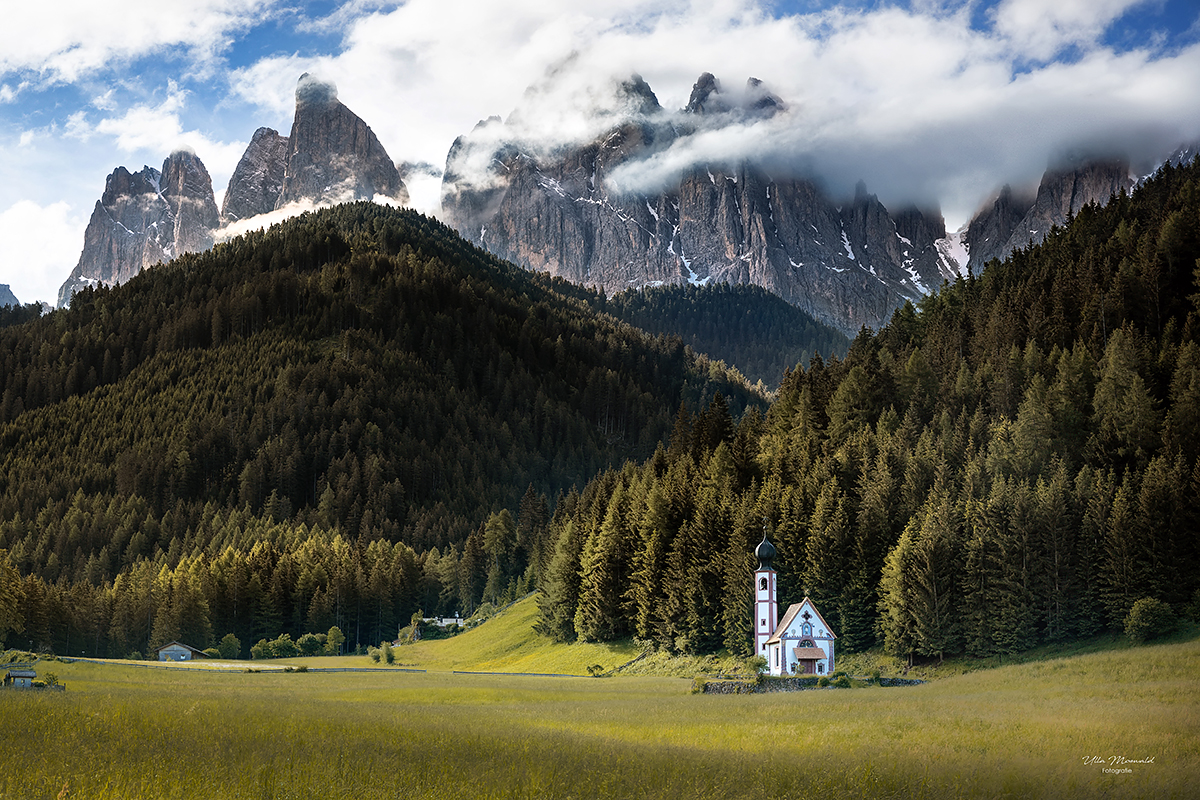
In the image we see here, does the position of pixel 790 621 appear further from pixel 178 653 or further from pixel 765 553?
pixel 178 653

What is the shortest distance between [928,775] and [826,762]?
10.1 ft

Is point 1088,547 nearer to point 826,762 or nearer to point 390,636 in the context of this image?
point 826,762

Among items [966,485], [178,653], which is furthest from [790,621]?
[178,653]

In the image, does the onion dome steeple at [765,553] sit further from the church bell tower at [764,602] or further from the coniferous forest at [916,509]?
the coniferous forest at [916,509]

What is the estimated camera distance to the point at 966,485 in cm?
8425

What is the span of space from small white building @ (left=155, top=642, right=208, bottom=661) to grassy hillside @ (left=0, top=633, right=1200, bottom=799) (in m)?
90.7

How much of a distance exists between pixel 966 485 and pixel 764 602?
2044 cm

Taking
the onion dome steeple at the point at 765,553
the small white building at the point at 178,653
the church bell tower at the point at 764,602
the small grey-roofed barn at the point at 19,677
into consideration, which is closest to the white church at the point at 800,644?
the church bell tower at the point at 764,602

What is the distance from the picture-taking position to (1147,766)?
30.4 meters

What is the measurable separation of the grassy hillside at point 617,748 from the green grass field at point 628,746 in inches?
3.8

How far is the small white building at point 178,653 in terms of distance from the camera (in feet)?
414

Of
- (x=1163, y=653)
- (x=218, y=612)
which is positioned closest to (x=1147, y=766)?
(x=1163, y=653)

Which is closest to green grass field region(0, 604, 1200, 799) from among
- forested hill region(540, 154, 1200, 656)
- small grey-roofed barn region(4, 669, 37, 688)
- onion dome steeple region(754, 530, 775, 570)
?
small grey-roofed barn region(4, 669, 37, 688)

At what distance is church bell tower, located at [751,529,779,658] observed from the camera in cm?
8381
